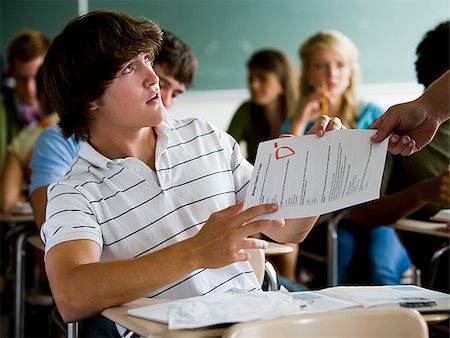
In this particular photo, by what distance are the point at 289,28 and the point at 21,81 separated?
7.64 ft

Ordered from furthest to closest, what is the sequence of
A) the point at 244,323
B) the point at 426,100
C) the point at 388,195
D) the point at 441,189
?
the point at 388,195, the point at 441,189, the point at 426,100, the point at 244,323

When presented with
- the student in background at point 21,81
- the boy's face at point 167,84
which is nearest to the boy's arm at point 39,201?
the boy's face at point 167,84

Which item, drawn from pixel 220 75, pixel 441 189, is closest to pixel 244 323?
pixel 441 189

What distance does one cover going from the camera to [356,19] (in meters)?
6.52

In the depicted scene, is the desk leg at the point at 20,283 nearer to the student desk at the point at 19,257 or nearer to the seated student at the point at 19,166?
the student desk at the point at 19,257

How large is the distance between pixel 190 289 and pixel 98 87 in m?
0.56

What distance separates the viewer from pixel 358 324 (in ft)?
4.79

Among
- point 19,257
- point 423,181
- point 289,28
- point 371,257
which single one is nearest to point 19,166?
point 19,257

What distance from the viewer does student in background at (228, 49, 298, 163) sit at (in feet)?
16.2

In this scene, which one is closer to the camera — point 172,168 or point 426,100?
point 426,100

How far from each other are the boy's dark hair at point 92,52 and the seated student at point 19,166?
1.80 m

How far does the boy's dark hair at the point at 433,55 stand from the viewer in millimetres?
3033

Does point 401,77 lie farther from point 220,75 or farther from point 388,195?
point 388,195

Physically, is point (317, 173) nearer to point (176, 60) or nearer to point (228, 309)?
point (228, 309)
